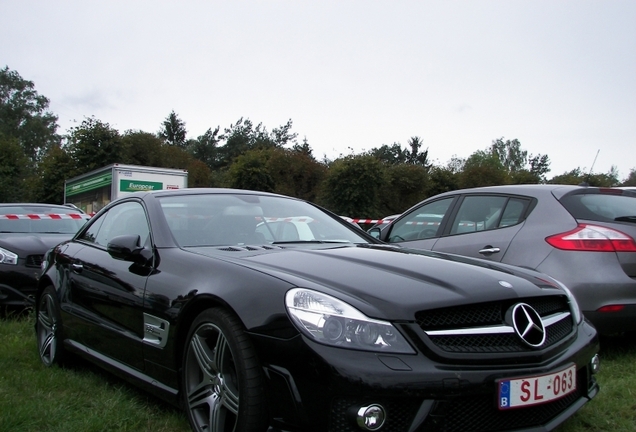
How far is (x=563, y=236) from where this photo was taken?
4688mm

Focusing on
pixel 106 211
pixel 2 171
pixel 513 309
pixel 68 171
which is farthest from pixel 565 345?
pixel 2 171

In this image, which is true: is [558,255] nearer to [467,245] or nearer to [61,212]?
A: [467,245]

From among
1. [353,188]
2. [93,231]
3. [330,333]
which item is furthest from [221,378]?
[353,188]

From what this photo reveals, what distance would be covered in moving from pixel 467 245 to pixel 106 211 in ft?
9.76

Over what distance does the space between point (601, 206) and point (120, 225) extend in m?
3.59

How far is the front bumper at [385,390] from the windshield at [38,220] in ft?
21.4

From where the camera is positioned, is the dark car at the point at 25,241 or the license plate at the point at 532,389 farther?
the dark car at the point at 25,241

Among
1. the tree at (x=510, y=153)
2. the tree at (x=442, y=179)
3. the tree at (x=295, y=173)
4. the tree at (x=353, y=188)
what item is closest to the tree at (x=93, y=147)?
the tree at (x=295, y=173)

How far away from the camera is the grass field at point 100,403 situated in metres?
3.34

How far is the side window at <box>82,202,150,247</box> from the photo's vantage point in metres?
4.02

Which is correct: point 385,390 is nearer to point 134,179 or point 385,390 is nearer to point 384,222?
point 384,222

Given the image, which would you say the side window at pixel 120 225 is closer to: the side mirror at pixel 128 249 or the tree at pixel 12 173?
the side mirror at pixel 128 249

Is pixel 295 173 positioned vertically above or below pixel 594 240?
above

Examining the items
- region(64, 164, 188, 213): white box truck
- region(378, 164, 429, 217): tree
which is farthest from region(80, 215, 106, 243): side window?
region(378, 164, 429, 217): tree
